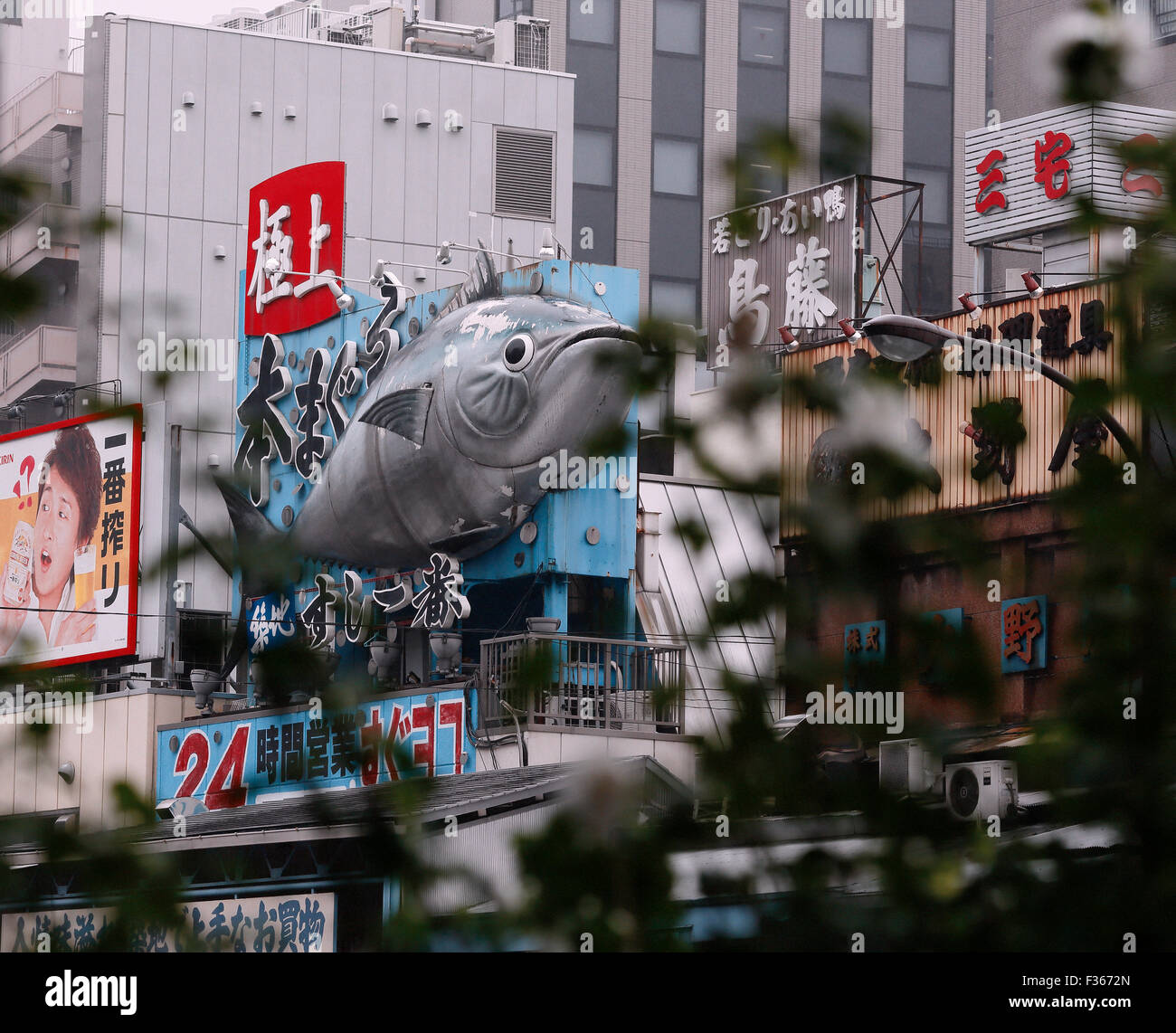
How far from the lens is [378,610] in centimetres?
2623

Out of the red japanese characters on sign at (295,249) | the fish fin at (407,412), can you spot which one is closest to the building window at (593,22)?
the red japanese characters on sign at (295,249)

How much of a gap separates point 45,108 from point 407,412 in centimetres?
2694

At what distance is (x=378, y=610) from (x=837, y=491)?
75.8ft

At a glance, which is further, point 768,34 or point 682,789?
point 768,34

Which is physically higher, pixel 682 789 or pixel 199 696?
pixel 199 696

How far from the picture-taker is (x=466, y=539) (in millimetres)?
24953

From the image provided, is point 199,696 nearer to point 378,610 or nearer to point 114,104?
point 378,610

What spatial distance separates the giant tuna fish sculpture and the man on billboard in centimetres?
721

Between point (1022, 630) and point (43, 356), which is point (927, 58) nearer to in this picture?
point (43, 356)

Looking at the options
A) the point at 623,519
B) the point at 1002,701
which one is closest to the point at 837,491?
the point at 1002,701

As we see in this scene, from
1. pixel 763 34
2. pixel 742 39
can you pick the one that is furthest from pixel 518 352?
pixel 763 34

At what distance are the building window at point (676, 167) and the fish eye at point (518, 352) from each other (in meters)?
33.4

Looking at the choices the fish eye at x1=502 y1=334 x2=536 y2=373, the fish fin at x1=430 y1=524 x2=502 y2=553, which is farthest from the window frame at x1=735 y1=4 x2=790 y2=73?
the fish fin at x1=430 y1=524 x2=502 y2=553

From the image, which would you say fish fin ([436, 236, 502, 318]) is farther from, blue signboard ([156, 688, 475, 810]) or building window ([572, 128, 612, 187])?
building window ([572, 128, 612, 187])
